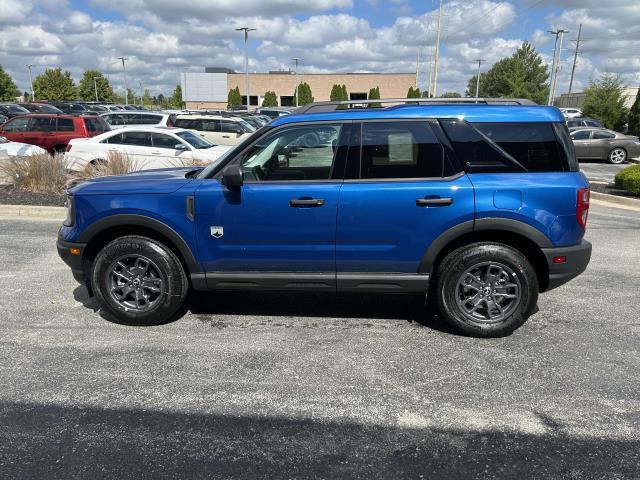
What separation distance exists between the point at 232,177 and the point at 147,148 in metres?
9.37

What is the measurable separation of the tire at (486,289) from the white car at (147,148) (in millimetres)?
8887

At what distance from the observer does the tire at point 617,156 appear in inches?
785

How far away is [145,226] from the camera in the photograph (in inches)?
168

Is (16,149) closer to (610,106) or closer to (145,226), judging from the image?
(145,226)

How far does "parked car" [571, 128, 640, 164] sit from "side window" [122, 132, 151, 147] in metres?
16.0

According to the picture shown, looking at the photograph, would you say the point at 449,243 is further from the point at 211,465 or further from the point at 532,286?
the point at 211,465

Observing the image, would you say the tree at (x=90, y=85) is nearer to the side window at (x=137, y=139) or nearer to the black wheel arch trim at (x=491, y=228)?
the side window at (x=137, y=139)

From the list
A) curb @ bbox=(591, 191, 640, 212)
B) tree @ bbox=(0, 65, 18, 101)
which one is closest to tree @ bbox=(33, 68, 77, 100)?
tree @ bbox=(0, 65, 18, 101)

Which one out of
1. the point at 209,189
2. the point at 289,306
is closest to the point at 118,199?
the point at 209,189

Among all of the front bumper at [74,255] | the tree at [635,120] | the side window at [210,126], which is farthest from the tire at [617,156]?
the front bumper at [74,255]

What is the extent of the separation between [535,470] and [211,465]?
5.57 feet

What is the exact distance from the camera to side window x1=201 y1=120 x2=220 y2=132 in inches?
749

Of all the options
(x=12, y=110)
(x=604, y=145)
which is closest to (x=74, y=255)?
(x=604, y=145)

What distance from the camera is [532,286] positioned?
162 inches
